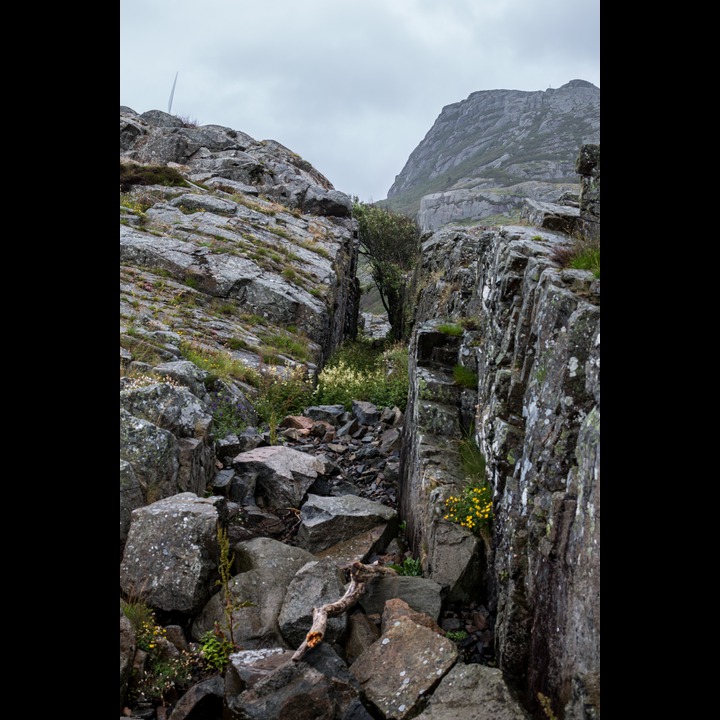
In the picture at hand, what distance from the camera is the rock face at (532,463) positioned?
420 centimetres

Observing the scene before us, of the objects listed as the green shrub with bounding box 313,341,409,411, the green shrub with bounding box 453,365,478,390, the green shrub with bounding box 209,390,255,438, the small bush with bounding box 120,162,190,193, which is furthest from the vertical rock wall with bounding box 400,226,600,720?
the small bush with bounding box 120,162,190,193

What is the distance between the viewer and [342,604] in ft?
21.4

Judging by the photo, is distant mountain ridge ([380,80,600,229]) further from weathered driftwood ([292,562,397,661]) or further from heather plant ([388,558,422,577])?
weathered driftwood ([292,562,397,661])


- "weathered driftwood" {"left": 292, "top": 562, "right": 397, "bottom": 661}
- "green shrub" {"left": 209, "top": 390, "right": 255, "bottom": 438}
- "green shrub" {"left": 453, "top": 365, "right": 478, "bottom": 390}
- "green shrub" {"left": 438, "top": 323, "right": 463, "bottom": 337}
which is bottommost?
"weathered driftwood" {"left": 292, "top": 562, "right": 397, "bottom": 661}

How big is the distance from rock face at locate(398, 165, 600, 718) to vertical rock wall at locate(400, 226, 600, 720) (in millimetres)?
15

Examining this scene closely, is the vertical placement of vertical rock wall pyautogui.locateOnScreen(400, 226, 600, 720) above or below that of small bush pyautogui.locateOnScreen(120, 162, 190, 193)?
below

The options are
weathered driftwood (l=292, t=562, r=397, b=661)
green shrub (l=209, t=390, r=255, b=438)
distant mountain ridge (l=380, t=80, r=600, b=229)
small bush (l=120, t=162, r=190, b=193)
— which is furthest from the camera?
distant mountain ridge (l=380, t=80, r=600, b=229)

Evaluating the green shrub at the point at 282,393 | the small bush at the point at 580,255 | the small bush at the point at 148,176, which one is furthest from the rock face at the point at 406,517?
the small bush at the point at 148,176

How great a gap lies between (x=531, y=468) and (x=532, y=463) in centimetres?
5

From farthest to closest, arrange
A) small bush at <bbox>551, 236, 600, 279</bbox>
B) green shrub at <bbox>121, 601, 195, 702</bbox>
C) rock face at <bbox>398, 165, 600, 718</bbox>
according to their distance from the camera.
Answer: small bush at <bbox>551, 236, 600, 279</bbox>
green shrub at <bbox>121, 601, 195, 702</bbox>
rock face at <bbox>398, 165, 600, 718</bbox>

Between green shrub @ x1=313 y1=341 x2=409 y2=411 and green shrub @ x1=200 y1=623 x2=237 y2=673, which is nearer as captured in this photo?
green shrub @ x1=200 y1=623 x2=237 y2=673

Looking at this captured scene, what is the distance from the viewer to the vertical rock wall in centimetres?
421
